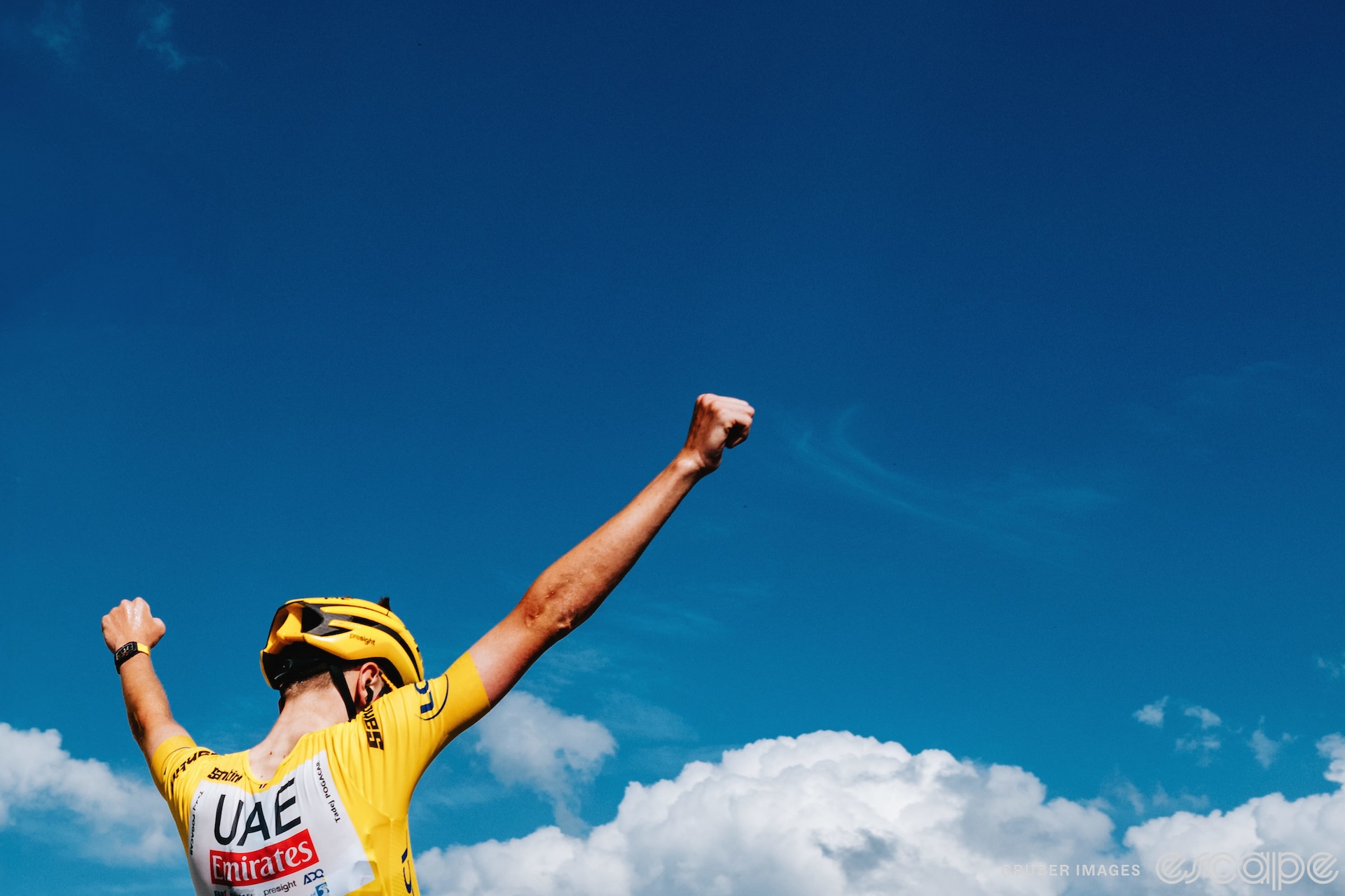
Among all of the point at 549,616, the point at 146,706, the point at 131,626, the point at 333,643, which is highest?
the point at 131,626

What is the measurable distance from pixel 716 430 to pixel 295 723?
2843 millimetres

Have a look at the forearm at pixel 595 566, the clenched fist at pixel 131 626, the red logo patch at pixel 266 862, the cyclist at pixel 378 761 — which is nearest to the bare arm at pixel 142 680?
the clenched fist at pixel 131 626

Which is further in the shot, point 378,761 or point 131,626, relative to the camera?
point 131,626

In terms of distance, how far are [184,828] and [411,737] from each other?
158 centimetres

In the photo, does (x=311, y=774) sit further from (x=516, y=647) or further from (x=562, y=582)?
(x=562, y=582)

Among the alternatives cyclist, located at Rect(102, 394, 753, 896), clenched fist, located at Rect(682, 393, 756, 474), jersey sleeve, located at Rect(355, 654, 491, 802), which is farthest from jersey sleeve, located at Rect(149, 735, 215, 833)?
clenched fist, located at Rect(682, 393, 756, 474)

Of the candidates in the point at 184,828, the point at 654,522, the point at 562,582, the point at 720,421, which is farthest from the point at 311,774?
the point at 720,421

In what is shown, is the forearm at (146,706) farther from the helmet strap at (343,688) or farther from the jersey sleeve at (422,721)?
the jersey sleeve at (422,721)

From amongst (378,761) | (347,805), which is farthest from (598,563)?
(347,805)

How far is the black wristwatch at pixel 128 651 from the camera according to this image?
6.93 metres

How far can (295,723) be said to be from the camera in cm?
567

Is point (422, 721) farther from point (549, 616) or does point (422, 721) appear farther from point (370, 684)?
point (370, 684)

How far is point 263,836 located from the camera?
514cm

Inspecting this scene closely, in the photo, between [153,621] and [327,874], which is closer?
[327,874]
